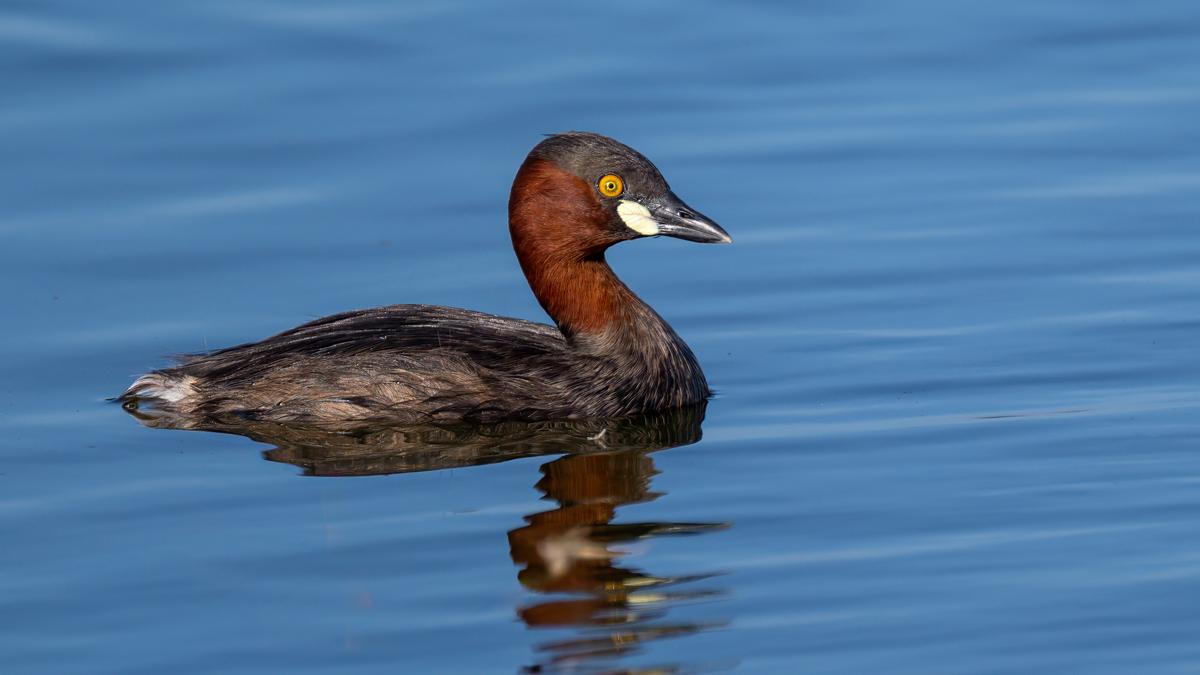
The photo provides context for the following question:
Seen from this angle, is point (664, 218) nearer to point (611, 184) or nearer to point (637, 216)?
point (637, 216)

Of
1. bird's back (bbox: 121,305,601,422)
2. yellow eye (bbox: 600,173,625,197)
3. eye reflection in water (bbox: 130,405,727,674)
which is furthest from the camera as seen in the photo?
yellow eye (bbox: 600,173,625,197)

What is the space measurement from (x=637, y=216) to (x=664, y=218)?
0.13 meters

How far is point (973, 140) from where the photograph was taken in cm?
1357

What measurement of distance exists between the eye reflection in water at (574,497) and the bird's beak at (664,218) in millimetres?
867

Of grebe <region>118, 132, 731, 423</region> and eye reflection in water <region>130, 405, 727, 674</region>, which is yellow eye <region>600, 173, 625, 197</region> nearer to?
grebe <region>118, 132, 731, 423</region>

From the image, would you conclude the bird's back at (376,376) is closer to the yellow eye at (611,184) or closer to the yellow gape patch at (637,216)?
the yellow gape patch at (637,216)

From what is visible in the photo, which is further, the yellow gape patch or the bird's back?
the yellow gape patch

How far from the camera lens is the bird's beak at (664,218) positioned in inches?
414

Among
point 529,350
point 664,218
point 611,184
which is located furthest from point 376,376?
point 664,218

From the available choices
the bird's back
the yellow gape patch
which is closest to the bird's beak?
the yellow gape patch

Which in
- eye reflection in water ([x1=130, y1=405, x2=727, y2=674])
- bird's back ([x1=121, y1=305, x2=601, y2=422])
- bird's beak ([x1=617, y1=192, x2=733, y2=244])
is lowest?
eye reflection in water ([x1=130, y1=405, x2=727, y2=674])

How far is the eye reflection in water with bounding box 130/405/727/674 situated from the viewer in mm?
7422

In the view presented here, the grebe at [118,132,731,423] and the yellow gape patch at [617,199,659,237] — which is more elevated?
the yellow gape patch at [617,199,659,237]

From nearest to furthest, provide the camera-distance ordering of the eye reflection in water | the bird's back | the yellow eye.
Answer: the eye reflection in water < the bird's back < the yellow eye
